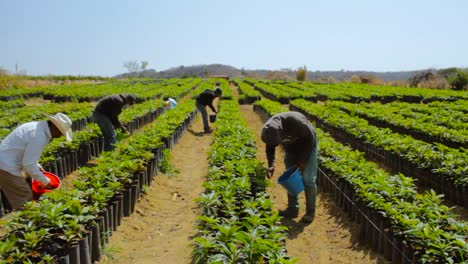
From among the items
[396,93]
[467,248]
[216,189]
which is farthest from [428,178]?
[396,93]

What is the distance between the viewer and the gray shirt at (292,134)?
18.6 feet

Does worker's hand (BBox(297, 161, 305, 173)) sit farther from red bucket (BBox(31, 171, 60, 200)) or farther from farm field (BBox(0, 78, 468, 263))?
red bucket (BBox(31, 171, 60, 200))

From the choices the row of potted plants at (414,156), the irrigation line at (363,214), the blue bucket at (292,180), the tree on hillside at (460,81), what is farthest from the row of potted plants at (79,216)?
the tree on hillside at (460,81)

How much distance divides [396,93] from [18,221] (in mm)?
27005

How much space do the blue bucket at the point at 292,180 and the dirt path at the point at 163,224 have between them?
5.90 ft

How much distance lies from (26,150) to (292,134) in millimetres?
3970

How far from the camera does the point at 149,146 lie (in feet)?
27.5

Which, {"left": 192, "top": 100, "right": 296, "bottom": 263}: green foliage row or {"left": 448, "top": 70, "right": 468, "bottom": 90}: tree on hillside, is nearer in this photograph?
{"left": 192, "top": 100, "right": 296, "bottom": 263}: green foliage row

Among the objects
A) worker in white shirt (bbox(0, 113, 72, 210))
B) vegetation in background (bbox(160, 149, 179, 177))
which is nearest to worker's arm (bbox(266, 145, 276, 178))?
worker in white shirt (bbox(0, 113, 72, 210))

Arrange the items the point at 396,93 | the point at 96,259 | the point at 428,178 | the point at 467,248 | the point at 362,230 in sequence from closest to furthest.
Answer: the point at 467,248
the point at 96,259
the point at 362,230
the point at 428,178
the point at 396,93

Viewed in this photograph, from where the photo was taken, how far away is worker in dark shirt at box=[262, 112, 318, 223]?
562cm

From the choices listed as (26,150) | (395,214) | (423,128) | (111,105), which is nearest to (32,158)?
(26,150)

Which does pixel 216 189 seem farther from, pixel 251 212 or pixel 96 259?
pixel 96 259

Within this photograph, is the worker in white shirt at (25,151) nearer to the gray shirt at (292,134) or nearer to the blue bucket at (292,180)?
the gray shirt at (292,134)
